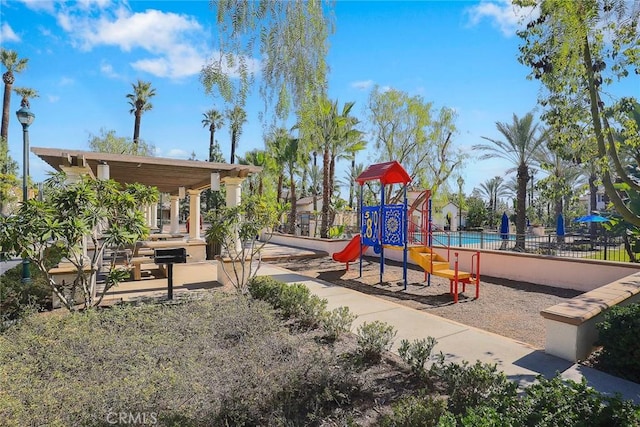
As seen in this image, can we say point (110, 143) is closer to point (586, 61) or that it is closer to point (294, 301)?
point (294, 301)

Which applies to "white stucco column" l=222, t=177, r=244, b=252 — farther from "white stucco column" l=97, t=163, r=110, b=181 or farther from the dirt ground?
"white stucco column" l=97, t=163, r=110, b=181

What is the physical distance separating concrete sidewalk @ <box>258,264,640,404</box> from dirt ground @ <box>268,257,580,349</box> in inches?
22.6

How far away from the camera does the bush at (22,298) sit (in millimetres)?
5688

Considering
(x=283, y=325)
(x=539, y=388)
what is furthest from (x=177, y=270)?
(x=539, y=388)

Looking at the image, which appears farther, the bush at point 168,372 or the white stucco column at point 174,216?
the white stucco column at point 174,216

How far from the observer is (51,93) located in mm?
5039

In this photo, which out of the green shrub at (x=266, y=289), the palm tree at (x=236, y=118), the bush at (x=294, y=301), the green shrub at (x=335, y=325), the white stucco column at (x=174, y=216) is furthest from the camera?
the white stucco column at (x=174, y=216)

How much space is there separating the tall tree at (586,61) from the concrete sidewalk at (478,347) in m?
1.73

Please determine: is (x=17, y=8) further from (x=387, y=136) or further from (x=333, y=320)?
(x=387, y=136)

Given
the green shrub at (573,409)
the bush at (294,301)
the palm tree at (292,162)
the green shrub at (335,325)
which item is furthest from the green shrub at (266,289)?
the palm tree at (292,162)

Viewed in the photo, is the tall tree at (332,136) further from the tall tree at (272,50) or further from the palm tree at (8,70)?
the palm tree at (8,70)

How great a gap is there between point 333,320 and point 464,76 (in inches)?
154

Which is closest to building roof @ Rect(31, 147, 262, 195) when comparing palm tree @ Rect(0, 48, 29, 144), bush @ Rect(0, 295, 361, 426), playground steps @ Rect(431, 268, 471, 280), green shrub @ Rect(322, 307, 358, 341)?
bush @ Rect(0, 295, 361, 426)

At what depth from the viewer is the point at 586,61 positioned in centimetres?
382
